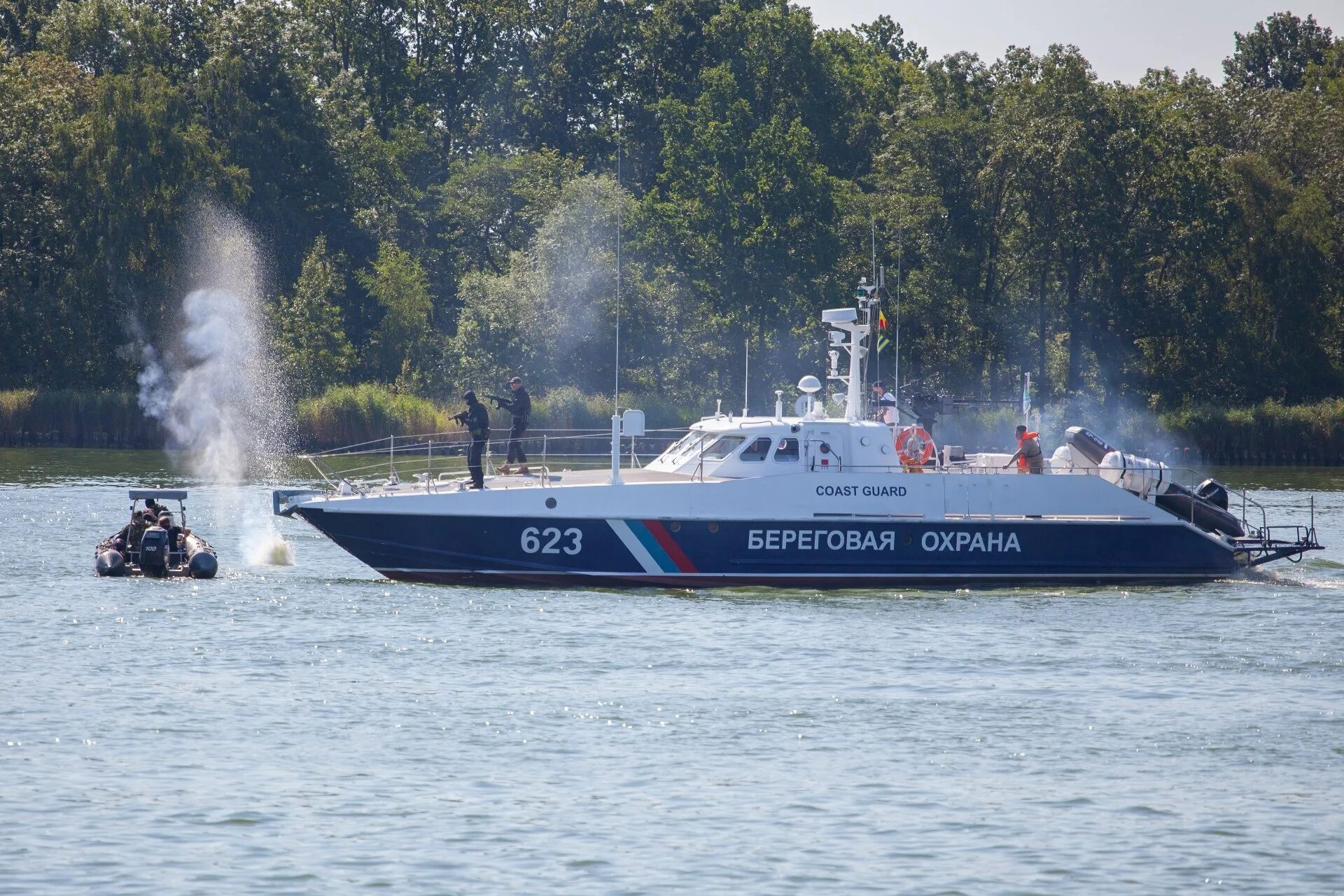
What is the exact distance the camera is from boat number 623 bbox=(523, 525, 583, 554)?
22812mm

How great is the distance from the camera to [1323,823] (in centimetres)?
1373

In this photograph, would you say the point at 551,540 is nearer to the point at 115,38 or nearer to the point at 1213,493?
the point at 1213,493

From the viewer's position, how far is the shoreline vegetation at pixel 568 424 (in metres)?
52.1

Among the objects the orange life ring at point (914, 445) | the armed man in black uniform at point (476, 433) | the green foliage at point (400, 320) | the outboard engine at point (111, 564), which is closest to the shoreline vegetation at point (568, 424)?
the green foliage at point (400, 320)

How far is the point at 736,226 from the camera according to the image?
206ft

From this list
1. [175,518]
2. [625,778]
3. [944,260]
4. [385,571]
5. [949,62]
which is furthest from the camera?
[949,62]

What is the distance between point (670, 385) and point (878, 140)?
15055 millimetres

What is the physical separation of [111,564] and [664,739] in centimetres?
1169

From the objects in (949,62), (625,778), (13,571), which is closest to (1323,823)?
(625,778)

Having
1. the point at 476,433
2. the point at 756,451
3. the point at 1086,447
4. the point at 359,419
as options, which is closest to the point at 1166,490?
the point at 1086,447

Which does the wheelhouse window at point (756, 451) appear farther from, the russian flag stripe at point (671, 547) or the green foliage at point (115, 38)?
the green foliage at point (115, 38)

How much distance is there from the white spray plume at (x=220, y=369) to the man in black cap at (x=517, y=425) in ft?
75.1

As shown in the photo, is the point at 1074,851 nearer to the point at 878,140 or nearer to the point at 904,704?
the point at 904,704

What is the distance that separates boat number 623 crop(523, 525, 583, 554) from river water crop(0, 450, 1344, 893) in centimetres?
67
